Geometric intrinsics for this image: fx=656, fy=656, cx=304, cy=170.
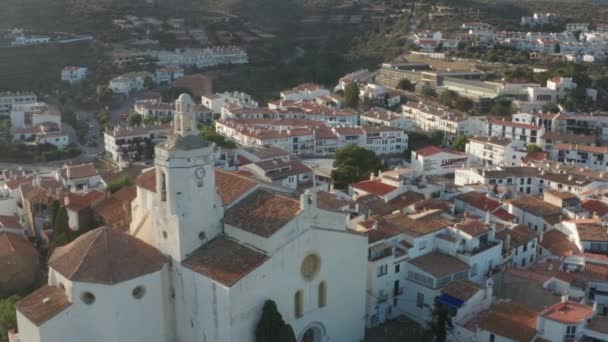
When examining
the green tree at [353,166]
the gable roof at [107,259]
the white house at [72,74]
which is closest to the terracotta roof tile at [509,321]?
the gable roof at [107,259]

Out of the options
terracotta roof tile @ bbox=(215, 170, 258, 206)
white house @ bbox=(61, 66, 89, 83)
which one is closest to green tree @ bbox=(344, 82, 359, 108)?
white house @ bbox=(61, 66, 89, 83)

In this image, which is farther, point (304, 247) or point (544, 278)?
point (544, 278)

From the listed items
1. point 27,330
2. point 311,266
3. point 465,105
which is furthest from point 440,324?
point 465,105

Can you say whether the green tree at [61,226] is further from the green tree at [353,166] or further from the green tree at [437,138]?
the green tree at [437,138]

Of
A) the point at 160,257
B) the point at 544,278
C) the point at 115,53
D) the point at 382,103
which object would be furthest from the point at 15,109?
the point at 544,278

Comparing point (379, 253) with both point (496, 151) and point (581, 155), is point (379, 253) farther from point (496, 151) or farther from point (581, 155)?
point (581, 155)

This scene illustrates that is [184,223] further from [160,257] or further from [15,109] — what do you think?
[15,109]

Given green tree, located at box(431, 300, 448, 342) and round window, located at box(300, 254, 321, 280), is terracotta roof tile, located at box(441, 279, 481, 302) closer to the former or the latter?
green tree, located at box(431, 300, 448, 342)
